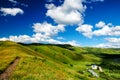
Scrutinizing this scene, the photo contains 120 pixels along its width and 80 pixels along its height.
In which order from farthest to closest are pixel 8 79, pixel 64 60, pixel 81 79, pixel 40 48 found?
1. pixel 40 48
2. pixel 64 60
3. pixel 81 79
4. pixel 8 79

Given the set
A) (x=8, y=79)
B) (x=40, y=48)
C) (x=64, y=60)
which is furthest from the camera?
(x=40, y=48)

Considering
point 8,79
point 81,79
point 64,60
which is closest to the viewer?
point 8,79

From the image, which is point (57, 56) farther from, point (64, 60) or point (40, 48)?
point (40, 48)

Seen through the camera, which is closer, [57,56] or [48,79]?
[48,79]

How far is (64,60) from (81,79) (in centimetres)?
12480

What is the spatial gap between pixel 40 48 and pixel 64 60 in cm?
2933

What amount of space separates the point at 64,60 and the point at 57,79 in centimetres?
13546

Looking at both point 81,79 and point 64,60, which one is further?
point 64,60

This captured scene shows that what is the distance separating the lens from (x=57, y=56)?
175 m

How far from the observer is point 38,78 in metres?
33.7

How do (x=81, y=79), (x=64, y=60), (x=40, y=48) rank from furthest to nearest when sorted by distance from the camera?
(x=40, y=48) < (x=64, y=60) < (x=81, y=79)

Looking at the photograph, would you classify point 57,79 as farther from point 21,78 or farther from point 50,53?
point 50,53

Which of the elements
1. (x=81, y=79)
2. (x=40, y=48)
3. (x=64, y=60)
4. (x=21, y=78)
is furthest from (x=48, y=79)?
(x=40, y=48)

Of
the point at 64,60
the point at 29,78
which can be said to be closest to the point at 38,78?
the point at 29,78
